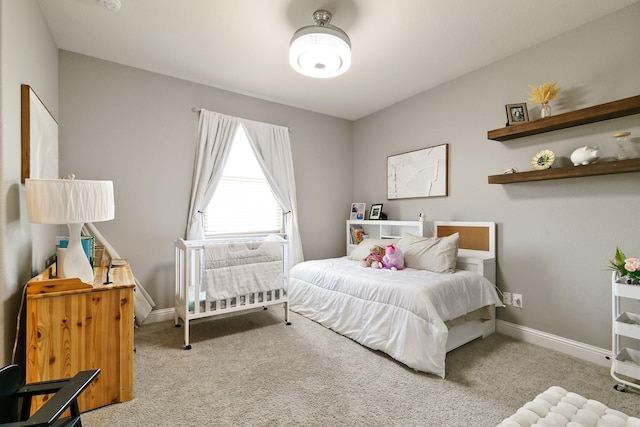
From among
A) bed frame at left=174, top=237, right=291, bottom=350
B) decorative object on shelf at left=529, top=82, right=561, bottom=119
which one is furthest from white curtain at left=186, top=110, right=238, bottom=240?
decorative object on shelf at left=529, top=82, right=561, bottom=119

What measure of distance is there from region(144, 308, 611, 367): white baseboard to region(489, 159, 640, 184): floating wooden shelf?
1.27 meters

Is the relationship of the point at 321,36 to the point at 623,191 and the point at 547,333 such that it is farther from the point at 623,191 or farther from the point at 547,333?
the point at 547,333

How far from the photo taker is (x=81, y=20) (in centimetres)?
214

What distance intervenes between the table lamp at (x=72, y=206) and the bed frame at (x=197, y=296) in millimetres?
786

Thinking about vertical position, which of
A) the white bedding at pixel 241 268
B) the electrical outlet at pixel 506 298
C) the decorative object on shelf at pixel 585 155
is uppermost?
the decorative object on shelf at pixel 585 155

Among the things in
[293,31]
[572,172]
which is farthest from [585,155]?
[293,31]

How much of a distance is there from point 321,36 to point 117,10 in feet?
4.67

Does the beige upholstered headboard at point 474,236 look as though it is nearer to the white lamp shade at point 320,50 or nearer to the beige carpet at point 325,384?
the beige carpet at point 325,384

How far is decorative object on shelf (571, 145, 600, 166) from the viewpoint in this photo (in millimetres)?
2059

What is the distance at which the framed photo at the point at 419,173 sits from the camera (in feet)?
10.4

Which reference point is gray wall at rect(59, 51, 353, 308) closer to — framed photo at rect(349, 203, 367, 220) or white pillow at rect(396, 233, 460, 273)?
framed photo at rect(349, 203, 367, 220)

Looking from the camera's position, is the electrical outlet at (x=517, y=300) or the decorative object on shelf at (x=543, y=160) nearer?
the decorative object on shelf at (x=543, y=160)

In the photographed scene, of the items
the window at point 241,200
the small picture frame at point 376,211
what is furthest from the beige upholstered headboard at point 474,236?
the window at point 241,200

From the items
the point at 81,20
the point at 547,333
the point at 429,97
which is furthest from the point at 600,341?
the point at 81,20
